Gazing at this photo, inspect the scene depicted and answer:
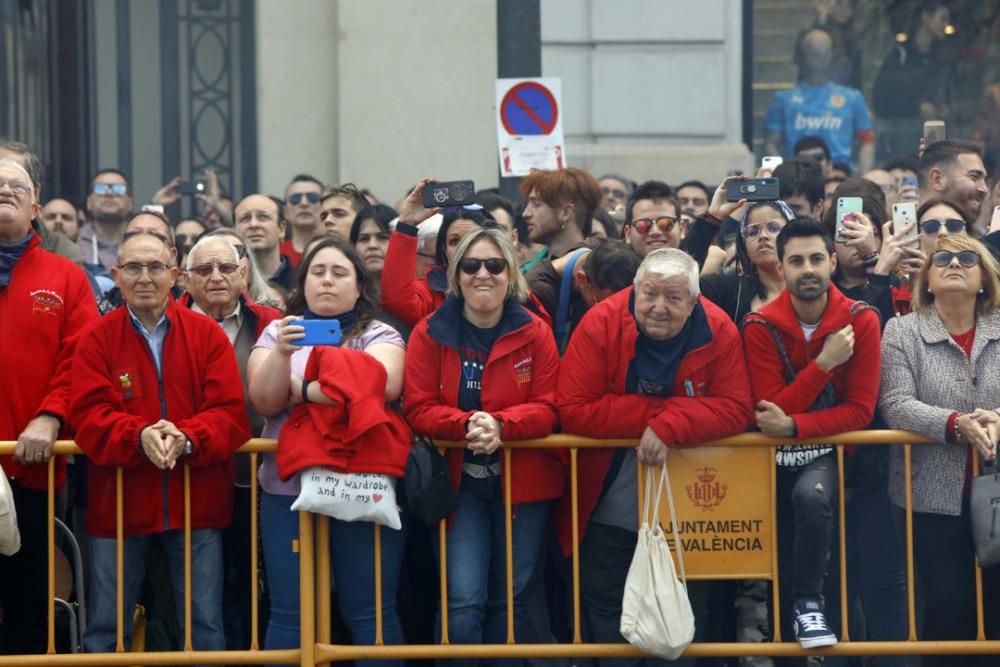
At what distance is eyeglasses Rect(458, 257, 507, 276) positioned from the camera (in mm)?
6414

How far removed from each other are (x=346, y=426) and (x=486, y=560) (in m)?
0.78

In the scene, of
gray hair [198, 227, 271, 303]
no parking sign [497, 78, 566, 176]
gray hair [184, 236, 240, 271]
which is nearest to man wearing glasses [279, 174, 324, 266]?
no parking sign [497, 78, 566, 176]

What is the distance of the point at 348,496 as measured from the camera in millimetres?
6113

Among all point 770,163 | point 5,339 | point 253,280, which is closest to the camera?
point 5,339

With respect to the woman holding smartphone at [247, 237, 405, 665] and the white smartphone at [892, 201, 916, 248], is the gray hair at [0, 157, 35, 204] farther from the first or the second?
the white smartphone at [892, 201, 916, 248]

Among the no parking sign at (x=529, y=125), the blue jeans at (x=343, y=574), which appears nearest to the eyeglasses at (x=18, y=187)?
the blue jeans at (x=343, y=574)

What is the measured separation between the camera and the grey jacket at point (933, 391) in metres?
6.33

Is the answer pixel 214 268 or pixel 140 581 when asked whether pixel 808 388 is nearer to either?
pixel 214 268

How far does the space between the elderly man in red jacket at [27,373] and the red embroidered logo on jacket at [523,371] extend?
1774 mm

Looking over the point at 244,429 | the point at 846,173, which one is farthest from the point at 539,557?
the point at 846,173

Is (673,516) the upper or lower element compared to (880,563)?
upper

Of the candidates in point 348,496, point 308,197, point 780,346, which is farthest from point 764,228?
point 308,197

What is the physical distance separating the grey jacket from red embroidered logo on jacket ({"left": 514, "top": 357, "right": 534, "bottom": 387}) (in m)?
1.42

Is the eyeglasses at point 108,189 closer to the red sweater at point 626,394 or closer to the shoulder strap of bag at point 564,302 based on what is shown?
the shoulder strap of bag at point 564,302
